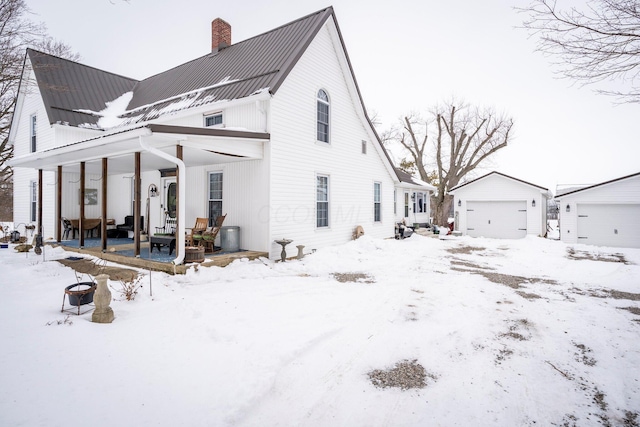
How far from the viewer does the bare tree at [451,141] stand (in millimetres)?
27734

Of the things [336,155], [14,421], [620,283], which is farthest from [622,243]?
[14,421]

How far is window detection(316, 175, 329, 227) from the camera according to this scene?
36.8 ft

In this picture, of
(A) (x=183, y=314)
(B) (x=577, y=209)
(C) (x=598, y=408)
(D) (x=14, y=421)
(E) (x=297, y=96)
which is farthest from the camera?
(B) (x=577, y=209)

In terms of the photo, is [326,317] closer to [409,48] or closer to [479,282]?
[479,282]

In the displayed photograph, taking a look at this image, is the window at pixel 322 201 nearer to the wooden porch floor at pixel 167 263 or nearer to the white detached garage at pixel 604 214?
the wooden porch floor at pixel 167 263

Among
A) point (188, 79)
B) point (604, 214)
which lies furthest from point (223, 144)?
point (604, 214)

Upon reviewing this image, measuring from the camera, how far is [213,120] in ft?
34.6

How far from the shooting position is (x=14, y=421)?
2.44 meters

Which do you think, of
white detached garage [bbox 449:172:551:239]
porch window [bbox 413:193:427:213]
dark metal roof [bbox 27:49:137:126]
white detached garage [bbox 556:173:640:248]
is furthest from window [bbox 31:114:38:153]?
white detached garage [bbox 556:173:640:248]

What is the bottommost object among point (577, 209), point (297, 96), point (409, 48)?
point (577, 209)

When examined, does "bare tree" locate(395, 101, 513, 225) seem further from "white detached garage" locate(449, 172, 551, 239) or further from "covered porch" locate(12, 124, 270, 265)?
"covered porch" locate(12, 124, 270, 265)

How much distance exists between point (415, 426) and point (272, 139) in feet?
25.7

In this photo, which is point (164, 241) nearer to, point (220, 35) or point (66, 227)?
point (66, 227)

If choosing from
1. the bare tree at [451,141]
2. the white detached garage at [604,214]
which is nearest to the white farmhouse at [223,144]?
the white detached garage at [604,214]
